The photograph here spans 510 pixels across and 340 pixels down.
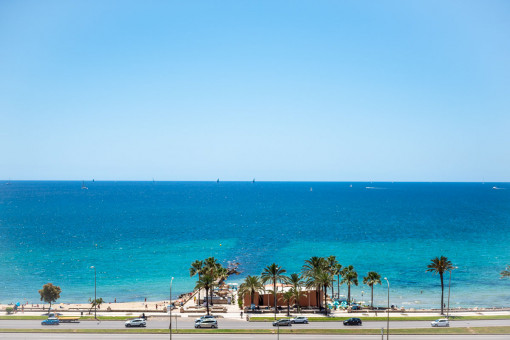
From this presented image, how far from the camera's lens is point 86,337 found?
49.3 m

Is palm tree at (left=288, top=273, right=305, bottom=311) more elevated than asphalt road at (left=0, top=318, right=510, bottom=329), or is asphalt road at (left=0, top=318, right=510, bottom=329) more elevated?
palm tree at (left=288, top=273, right=305, bottom=311)

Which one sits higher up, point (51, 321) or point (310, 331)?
point (51, 321)

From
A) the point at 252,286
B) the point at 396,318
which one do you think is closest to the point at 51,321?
the point at 252,286

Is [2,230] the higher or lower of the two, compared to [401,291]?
higher

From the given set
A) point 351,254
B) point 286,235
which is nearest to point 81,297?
point 351,254

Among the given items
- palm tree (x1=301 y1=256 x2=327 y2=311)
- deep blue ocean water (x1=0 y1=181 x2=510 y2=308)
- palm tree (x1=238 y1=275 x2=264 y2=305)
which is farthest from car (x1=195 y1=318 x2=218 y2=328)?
deep blue ocean water (x1=0 y1=181 x2=510 y2=308)

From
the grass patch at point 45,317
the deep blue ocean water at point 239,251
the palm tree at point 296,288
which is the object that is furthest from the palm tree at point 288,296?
the grass patch at point 45,317

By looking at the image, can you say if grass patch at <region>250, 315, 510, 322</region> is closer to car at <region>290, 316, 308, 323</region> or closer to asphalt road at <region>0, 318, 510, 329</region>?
asphalt road at <region>0, 318, 510, 329</region>

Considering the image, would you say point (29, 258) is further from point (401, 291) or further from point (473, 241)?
point (473, 241)

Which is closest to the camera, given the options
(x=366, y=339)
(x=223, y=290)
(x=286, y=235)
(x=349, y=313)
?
(x=366, y=339)

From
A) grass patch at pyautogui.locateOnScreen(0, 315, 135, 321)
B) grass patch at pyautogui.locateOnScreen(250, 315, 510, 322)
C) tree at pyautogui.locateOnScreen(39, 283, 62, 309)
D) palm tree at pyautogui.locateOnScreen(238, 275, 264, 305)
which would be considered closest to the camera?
grass patch at pyautogui.locateOnScreen(250, 315, 510, 322)

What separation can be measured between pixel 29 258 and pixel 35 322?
6649 cm

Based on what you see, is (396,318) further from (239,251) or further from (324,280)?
(239,251)

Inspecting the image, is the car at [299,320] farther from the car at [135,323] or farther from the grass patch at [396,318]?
the car at [135,323]
